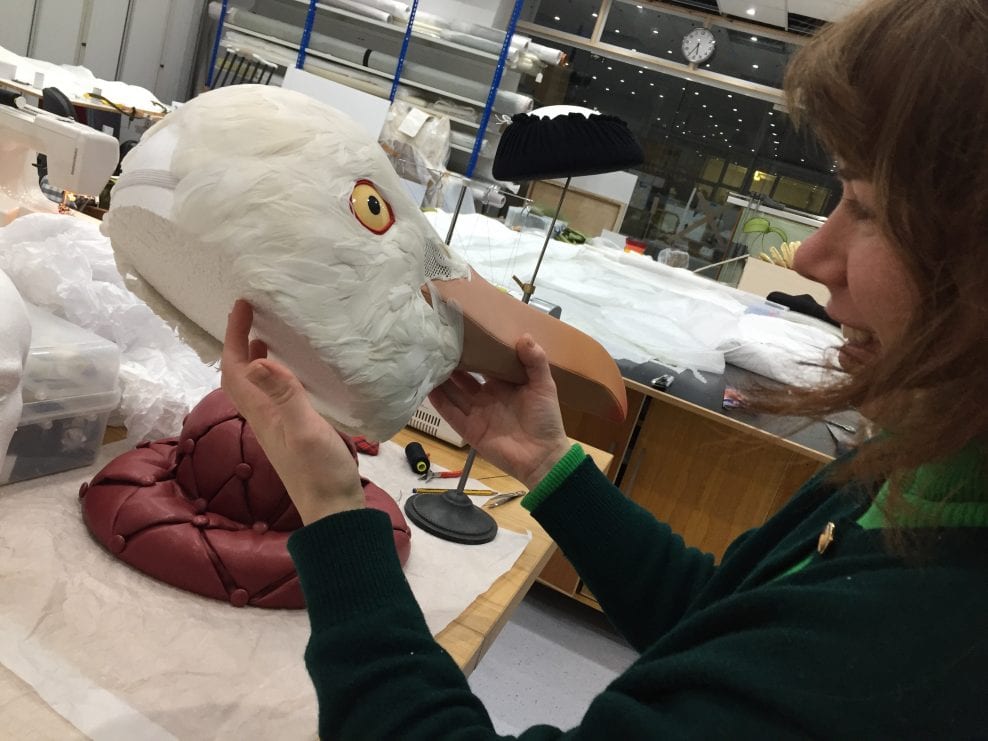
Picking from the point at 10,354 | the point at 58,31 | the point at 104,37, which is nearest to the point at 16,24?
the point at 58,31

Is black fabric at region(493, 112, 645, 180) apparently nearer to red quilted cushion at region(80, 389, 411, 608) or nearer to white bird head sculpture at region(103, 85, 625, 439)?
white bird head sculpture at region(103, 85, 625, 439)

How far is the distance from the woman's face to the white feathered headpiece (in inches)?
15.1

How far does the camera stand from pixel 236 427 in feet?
3.48

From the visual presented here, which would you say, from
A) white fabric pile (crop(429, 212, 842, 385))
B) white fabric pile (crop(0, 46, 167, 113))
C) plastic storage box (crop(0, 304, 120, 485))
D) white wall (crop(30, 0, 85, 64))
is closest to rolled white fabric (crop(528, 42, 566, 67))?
white fabric pile (crop(429, 212, 842, 385))

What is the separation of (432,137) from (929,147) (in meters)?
4.71

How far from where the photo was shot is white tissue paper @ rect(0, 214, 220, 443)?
1226mm

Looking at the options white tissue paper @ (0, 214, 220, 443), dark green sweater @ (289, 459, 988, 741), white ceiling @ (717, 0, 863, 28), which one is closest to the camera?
dark green sweater @ (289, 459, 988, 741)

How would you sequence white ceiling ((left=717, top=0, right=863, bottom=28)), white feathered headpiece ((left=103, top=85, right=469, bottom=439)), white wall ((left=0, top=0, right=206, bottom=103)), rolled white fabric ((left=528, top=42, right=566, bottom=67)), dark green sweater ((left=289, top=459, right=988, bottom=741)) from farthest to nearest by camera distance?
rolled white fabric ((left=528, top=42, right=566, bottom=67)) < white ceiling ((left=717, top=0, right=863, bottom=28)) < white wall ((left=0, top=0, right=206, bottom=103)) < white feathered headpiece ((left=103, top=85, right=469, bottom=439)) < dark green sweater ((left=289, top=459, right=988, bottom=741))

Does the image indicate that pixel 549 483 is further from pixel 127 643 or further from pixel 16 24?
pixel 16 24

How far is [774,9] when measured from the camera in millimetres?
5312

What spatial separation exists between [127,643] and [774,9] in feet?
19.0

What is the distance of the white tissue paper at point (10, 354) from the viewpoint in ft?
2.98

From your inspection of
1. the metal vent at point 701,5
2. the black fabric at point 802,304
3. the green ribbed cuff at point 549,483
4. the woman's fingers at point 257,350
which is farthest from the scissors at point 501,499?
the metal vent at point 701,5

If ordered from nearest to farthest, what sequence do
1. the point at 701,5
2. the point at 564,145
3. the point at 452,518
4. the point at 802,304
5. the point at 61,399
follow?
the point at 61,399 < the point at 564,145 < the point at 452,518 < the point at 802,304 < the point at 701,5
